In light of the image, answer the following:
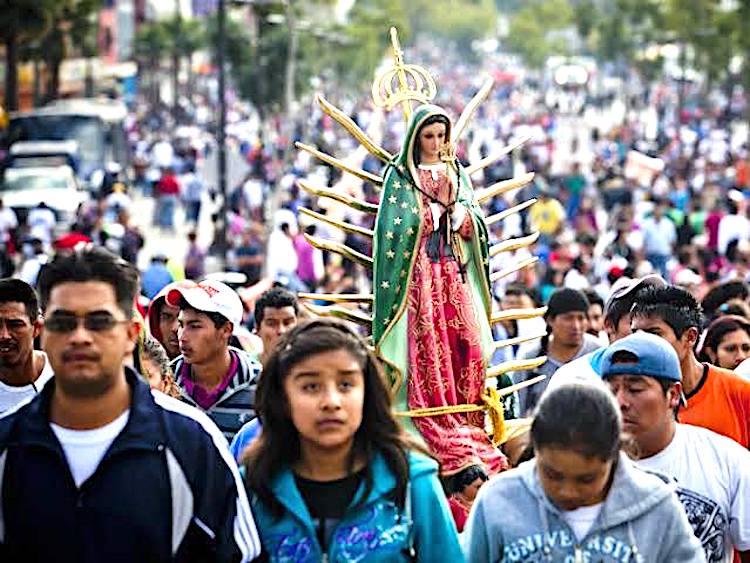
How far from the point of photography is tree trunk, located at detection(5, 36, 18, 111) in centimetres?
4038

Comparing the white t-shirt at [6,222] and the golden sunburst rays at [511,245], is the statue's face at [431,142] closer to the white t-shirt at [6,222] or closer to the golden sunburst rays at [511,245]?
the golden sunburst rays at [511,245]

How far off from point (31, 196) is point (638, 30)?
47.0 m

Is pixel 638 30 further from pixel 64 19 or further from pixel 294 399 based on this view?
pixel 294 399

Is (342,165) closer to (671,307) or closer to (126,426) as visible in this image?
(671,307)

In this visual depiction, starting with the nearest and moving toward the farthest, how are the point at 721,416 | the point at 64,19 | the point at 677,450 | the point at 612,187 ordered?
the point at 677,450 → the point at 721,416 → the point at 612,187 → the point at 64,19

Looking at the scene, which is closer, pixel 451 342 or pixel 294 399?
pixel 294 399

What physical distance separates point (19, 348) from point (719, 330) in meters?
3.84

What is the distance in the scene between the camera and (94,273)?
5.14 m

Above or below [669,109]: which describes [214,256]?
below

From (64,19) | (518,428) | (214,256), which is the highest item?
(64,19)

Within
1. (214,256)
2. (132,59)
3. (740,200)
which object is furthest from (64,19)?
(132,59)

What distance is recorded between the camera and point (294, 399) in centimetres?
521

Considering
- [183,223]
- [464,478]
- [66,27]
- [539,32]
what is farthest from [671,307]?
[539,32]

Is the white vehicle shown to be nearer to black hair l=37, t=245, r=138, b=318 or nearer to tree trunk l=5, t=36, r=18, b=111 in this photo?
tree trunk l=5, t=36, r=18, b=111
